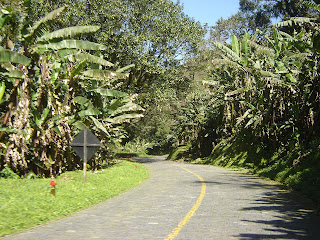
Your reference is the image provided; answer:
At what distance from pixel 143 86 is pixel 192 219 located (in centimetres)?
2724

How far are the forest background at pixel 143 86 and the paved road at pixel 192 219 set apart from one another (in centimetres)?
271

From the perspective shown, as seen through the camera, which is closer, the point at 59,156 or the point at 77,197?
the point at 77,197

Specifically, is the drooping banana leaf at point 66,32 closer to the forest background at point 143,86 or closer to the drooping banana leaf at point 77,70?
the forest background at point 143,86

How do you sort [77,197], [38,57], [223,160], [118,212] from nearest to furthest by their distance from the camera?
1. [118,212]
2. [77,197]
3. [38,57]
4. [223,160]

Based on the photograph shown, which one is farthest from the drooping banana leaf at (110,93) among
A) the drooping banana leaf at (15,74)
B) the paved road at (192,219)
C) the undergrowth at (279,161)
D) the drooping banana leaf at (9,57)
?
the undergrowth at (279,161)

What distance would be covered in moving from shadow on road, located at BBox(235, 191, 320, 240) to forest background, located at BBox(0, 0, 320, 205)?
5.30 ft

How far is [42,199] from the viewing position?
10.5 metres

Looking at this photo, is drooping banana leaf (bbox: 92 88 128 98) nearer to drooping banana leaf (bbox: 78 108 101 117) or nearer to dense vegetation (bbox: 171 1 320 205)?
drooping banana leaf (bbox: 78 108 101 117)

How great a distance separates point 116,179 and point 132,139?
50962 millimetres

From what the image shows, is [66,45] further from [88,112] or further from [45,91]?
[88,112]

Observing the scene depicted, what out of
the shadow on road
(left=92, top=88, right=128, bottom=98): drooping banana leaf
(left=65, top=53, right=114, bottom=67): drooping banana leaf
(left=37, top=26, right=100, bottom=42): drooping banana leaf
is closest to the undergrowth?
the shadow on road

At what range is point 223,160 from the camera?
29156 mm

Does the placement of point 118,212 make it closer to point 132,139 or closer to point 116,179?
point 116,179

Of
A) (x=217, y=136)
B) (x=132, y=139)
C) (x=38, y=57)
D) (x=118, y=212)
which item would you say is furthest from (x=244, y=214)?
(x=132, y=139)
